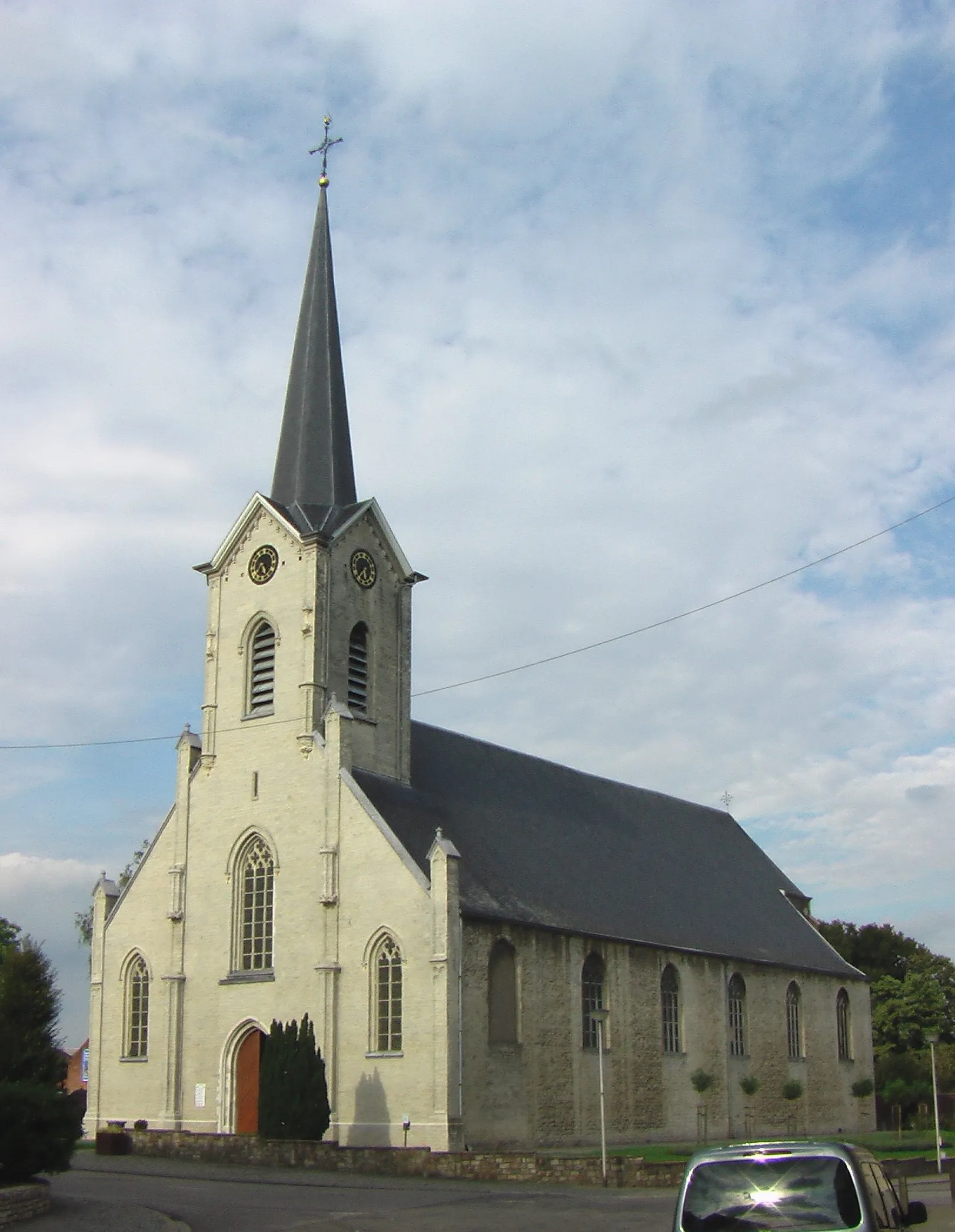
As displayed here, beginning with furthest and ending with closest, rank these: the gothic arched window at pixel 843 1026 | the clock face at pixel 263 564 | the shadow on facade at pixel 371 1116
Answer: the gothic arched window at pixel 843 1026 < the clock face at pixel 263 564 < the shadow on facade at pixel 371 1116

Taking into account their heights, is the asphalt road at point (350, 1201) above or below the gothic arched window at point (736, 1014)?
below

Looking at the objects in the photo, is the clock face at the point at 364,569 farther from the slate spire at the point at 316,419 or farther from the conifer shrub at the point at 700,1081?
the conifer shrub at the point at 700,1081

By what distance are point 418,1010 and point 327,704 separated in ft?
28.8

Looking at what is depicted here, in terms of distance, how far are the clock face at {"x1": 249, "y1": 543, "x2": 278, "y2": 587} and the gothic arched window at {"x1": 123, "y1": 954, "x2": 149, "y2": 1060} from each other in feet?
36.9

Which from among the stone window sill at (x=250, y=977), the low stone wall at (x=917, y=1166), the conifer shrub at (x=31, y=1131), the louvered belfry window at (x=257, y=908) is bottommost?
the low stone wall at (x=917, y=1166)

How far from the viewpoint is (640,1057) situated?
130 feet

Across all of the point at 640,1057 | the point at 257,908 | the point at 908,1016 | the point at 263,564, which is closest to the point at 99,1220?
the point at 257,908

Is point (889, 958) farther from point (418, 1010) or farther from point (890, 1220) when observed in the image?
point (890, 1220)

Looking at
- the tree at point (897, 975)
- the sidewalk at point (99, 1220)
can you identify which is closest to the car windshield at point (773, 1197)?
the sidewalk at point (99, 1220)

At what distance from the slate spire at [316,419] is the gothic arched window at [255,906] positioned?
965 cm

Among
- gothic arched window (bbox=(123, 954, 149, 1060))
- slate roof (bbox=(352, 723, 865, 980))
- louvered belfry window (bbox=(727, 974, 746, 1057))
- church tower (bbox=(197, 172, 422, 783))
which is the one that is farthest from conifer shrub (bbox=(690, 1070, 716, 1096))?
gothic arched window (bbox=(123, 954, 149, 1060))

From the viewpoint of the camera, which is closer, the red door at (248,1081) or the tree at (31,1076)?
the tree at (31,1076)

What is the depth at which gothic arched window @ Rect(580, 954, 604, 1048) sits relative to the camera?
124 ft

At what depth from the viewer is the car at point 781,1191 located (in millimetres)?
9641
